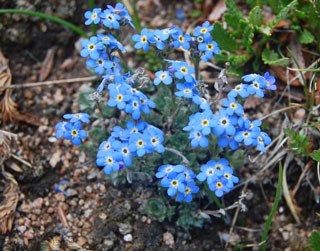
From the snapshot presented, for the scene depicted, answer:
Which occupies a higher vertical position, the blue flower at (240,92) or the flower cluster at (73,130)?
the blue flower at (240,92)

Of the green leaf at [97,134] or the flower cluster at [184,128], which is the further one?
the green leaf at [97,134]

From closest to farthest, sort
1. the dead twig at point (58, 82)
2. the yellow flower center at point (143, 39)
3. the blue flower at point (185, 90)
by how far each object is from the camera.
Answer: the blue flower at point (185, 90), the yellow flower center at point (143, 39), the dead twig at point (58, 82)

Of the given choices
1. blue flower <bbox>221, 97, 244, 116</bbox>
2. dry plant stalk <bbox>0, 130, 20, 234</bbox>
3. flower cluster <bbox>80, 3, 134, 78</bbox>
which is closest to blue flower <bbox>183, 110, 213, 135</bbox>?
blue flower <bbox>221, 97, 244, 116</bbox>

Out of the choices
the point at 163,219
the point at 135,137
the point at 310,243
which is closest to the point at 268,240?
the point at 310,243

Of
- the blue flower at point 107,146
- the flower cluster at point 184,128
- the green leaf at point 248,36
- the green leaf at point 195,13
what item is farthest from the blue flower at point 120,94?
the green leaf at point 195,13

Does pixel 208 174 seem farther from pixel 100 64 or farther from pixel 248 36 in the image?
pixel 248 36

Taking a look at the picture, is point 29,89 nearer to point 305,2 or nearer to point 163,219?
point 163,219

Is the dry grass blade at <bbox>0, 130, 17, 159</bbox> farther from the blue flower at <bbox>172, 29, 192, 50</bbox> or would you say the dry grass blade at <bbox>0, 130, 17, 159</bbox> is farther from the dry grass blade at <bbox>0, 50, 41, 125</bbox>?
the blue flower at <bbox>172, 29, 192, 50</bbox>

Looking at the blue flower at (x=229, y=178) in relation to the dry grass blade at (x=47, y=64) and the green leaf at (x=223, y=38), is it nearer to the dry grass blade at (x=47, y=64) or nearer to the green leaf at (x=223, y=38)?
the green leaf at (x=223, y=38)
